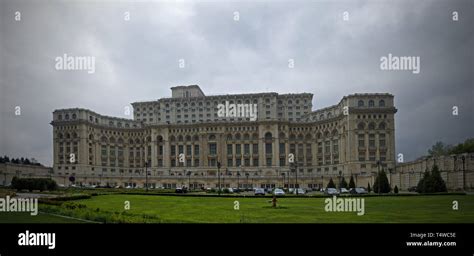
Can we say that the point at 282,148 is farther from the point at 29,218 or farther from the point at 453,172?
the point at 29,218

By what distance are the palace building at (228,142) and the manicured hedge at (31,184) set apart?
45477 millimetres

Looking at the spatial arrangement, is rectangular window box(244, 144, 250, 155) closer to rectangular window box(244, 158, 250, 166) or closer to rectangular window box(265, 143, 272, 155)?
rectangular window box(244, 158, 250, 166)

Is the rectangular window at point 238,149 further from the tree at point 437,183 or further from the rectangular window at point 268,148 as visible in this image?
the tree at point 437,183

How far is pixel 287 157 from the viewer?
342 feet

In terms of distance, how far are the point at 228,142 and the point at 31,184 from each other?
6875cm

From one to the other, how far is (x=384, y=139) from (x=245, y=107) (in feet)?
130

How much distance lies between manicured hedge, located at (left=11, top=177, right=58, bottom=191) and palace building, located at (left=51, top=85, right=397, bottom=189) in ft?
149

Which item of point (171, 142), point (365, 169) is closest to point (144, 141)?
point (171, 142)

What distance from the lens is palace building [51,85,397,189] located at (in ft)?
283

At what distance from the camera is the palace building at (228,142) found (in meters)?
86.3

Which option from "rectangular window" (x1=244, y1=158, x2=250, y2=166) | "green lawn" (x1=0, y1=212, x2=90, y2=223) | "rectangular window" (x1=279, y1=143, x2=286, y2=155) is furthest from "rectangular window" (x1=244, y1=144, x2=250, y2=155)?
"green lawn" (x1=0, y1=212, x2=90, y2=223)

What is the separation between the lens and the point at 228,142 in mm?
107625

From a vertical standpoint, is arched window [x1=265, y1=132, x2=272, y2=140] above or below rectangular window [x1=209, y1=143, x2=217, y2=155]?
above

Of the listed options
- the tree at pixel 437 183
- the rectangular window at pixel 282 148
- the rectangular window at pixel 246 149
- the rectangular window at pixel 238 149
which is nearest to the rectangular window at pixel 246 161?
the rectangular window at pixel 246 149
